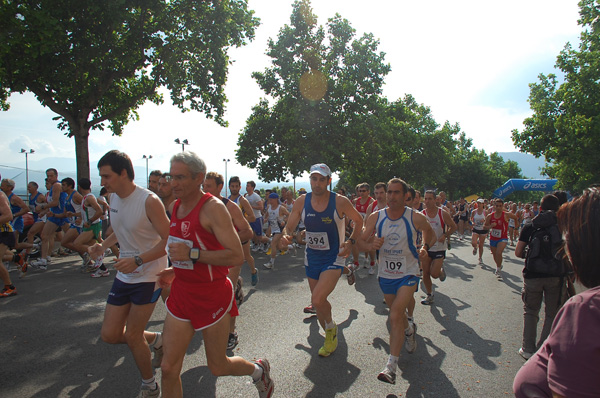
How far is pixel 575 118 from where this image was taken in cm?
2547

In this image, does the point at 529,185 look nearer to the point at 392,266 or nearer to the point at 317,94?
the point at 317,94

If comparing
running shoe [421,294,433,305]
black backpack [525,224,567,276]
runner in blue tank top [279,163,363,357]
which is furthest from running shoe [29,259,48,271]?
black backpack [525,224,567,276]

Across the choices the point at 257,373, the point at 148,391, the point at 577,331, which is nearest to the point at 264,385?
the point at 257,373

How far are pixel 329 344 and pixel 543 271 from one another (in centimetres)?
284

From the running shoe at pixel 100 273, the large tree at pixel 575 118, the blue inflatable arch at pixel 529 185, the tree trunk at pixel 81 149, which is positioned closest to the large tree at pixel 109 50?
the tree trunk at pixel 81 149

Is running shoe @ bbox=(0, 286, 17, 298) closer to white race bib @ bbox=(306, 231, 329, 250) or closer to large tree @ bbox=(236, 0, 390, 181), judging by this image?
white race bib @ bbox=(306, 231, 329, 250)

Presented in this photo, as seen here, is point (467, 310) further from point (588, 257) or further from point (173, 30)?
point (173, 30)

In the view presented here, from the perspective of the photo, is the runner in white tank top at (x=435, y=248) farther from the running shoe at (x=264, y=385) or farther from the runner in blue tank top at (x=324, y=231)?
the running shoe at (x=264, y=385)

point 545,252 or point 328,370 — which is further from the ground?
point 545,252

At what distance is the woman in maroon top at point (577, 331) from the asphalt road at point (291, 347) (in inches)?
95.6

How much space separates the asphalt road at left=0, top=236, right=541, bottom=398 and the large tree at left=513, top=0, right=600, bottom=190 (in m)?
23.3

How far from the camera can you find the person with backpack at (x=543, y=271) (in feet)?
15.4

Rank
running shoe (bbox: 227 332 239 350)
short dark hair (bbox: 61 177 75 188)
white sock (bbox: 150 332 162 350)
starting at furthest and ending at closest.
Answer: short dark hair (bbox: 61 177 75 188) → running shoe (bbox: 227 332 239 350) → white sock (bbox: 150 332 162 350)

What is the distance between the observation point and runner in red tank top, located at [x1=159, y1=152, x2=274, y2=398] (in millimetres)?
2730
